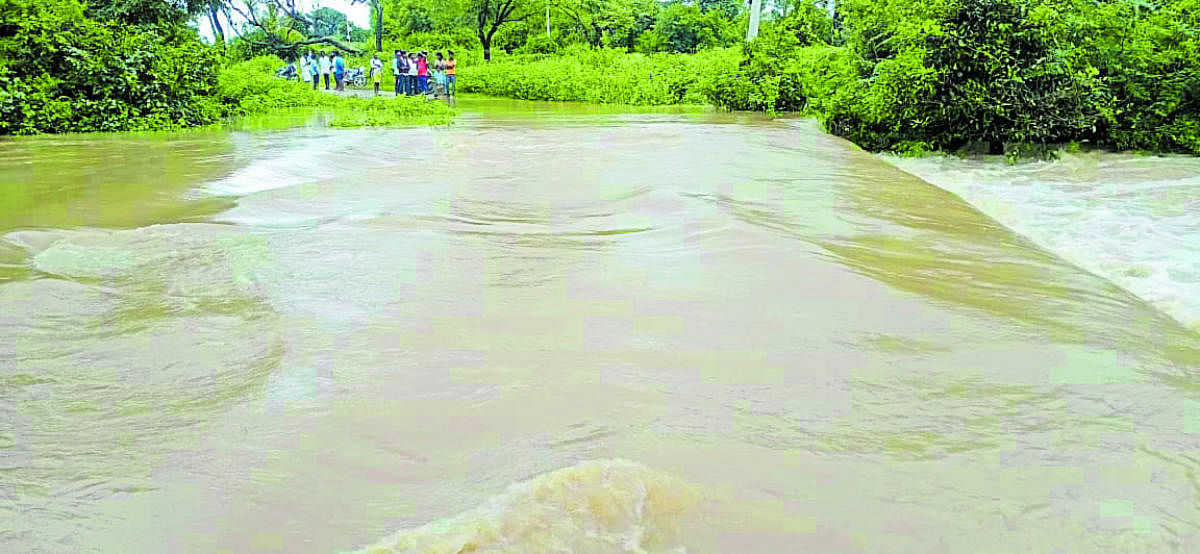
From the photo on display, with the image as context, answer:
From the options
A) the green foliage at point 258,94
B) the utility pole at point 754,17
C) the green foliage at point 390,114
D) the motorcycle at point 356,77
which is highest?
the utility pole at point 754,17

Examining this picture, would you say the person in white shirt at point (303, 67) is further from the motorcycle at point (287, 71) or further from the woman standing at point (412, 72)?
the woman standing at point (412, 72)

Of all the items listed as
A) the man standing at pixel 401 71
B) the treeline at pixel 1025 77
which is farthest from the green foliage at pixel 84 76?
the treeline at pixel 1025 77

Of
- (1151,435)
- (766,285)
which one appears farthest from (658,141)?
(1151,435)

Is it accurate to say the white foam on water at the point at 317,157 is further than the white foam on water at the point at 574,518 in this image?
Yes

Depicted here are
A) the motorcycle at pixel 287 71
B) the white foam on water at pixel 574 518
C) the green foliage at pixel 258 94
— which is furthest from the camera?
the motorcycle at pixel 287 71

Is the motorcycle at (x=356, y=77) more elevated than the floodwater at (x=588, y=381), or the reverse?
the motorcycle at (x=356, y=77)

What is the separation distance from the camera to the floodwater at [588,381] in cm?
233

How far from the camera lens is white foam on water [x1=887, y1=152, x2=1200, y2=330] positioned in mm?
5703

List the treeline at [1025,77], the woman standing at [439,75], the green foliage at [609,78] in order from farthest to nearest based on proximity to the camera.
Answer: the woman standing at [439,75] → the green foliage at [609,78] → the treeline at [1025,77]

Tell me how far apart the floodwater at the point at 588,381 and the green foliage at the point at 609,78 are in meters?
15.8

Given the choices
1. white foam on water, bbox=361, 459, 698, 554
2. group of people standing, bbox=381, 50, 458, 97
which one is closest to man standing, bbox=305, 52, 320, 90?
group of people standing, bbox=381, 50, 458, 97

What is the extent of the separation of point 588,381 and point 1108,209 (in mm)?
6936

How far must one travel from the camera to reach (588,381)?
3227 millimetres

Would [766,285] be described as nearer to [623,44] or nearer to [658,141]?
[658,141]
